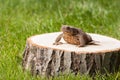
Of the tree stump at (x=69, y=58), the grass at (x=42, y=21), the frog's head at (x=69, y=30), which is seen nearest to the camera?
the tree stump at (x=69, y=58)

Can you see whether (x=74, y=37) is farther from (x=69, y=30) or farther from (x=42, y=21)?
(x=42, y=21)

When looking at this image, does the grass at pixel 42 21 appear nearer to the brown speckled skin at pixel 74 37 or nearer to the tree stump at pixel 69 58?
the tree stump at pixel 69 58

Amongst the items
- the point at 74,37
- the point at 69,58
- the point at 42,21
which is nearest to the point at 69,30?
the point at 74,37

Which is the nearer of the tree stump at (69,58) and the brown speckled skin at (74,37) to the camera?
the tree stump at (69,58)

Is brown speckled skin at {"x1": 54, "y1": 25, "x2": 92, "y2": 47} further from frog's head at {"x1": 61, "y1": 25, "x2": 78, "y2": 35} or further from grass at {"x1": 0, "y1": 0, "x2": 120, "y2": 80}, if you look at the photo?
grass at {"x1": 0, "y1": 0, "x2": 120, "y2": 80}

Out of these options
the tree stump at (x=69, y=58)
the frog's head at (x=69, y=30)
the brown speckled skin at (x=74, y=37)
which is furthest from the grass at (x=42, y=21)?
the frog's head at (x=69, y=30)

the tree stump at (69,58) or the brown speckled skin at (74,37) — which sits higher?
the brown speckled skin at (74,37)
